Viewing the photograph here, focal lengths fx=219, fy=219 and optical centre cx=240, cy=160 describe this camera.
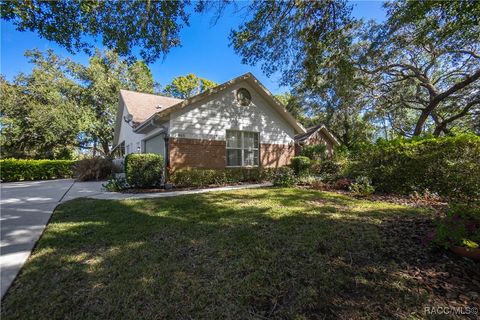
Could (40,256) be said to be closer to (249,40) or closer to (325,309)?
(325,309)

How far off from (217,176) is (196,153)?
151cm

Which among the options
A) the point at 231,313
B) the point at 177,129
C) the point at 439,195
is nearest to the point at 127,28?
the point at 177,129

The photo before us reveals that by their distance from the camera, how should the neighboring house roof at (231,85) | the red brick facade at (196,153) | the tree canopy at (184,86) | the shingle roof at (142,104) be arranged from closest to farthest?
1. the neighboring house roof at (231,85)
2. the red brick facade at (196,153)
3. the shingle roof at (142,104)
4. the tree canopy at (184,86)

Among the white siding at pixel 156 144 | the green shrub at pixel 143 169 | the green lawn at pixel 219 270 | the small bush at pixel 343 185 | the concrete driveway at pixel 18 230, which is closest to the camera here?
the green lawn at pixel 219 270

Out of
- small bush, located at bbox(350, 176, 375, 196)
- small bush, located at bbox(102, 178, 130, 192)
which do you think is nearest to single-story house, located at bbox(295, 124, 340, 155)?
small bush, located at bbox(350, 176, 375, 196)

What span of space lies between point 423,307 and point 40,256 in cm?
487

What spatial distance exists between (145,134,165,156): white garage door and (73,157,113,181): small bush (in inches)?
179

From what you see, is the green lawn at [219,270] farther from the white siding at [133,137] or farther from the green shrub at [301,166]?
the white siding at [133,137]

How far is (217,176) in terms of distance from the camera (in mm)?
10688

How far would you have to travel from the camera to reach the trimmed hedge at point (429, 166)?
240 inches

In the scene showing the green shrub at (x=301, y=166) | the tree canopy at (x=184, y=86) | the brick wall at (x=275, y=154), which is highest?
the tree canopy at (x=184, y=86)

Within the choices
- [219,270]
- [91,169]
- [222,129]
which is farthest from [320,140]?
[219,270]

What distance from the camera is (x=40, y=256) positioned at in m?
3.26

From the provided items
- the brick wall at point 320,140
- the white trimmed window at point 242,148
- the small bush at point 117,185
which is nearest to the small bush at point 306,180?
the white trimmed window at point 242,148
